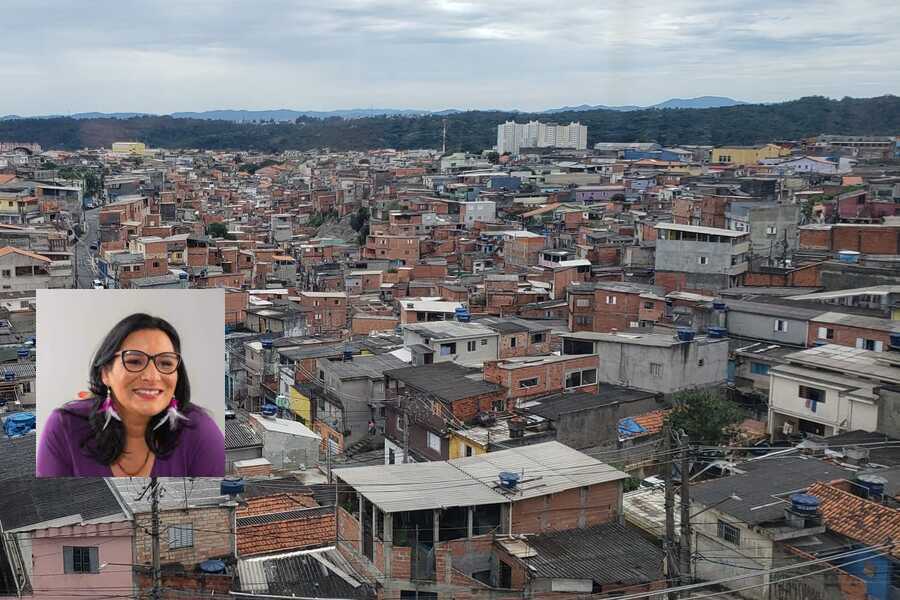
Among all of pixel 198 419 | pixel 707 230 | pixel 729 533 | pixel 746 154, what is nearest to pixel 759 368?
pixel 729 533

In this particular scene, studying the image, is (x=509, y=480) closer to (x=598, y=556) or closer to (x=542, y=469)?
(x=542, y=469)

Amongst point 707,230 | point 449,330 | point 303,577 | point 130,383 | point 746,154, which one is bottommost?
point 303,577

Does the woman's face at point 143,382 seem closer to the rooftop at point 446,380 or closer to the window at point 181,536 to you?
the window at point 181,536

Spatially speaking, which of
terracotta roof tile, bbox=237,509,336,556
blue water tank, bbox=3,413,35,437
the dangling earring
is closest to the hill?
blue water tank, bbox=3,413,35,437

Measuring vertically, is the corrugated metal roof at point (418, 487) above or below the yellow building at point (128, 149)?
below

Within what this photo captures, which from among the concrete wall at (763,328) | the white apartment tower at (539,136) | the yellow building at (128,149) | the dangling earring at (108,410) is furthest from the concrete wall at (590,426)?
the yellow building at (128,149)
